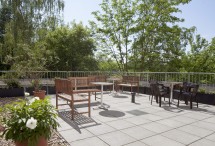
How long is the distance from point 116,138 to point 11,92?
6.63 metres

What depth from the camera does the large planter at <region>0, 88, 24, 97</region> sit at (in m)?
8.34

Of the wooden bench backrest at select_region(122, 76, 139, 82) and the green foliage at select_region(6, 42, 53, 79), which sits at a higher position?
the green foliage at select_region(6, 42, 53, 79)

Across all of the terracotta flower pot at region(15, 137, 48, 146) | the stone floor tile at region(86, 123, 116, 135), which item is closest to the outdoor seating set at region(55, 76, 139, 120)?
the stone floor tile at region(86, 123, 116, 135)

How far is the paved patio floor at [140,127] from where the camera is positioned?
3.64m

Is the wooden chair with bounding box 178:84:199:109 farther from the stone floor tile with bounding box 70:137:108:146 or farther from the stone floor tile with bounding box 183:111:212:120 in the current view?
the stone floor tile with bounding box 70:137:108:146

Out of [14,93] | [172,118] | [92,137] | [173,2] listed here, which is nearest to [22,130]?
[92,137]

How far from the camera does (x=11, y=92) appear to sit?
334 inches

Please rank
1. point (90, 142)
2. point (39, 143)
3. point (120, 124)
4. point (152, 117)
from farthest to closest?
point (152, 117), point (120, 124), point (90, 142), point (39, 143)

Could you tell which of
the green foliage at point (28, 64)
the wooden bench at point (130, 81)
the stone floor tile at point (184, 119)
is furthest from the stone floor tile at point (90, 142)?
the wooden bench at point (130, 81)

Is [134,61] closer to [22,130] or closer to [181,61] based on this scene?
[181,61]

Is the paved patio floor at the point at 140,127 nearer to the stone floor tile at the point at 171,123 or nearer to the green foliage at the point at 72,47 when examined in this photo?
the stone floor tile at the point at 171,123

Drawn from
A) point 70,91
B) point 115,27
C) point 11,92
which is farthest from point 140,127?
point 115,27

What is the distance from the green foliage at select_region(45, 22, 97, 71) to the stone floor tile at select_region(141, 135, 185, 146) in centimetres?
1558

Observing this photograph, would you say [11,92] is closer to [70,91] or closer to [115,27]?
[70,91]
